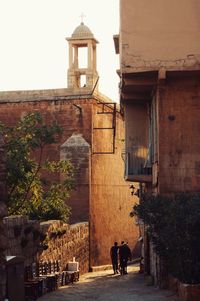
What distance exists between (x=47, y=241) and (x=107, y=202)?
9589mm

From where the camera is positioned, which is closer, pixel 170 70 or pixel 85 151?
pixel 170 70

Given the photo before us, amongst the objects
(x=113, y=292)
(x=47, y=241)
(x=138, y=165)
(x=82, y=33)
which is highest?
(x=82, y=33)

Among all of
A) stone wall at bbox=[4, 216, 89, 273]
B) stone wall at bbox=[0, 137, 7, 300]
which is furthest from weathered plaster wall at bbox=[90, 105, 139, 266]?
stone wall at bbox=[0, 137, 7, 300]

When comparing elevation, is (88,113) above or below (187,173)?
above

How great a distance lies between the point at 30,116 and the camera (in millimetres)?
20609

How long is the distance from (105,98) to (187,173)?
43.5ft

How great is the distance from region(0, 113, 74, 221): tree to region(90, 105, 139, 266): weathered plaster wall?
13.7 ft

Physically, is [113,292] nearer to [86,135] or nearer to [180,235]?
[180,235]

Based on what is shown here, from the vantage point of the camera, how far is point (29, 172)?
20766 mm

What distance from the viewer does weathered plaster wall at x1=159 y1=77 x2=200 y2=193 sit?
50.3ft

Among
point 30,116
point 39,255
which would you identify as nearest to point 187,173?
point 39,255

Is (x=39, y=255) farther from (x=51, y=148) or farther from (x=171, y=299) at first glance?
(x=51, y=148)

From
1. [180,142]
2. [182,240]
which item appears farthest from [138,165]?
[182,240]

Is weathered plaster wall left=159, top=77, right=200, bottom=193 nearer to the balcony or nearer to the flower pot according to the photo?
the balcony
